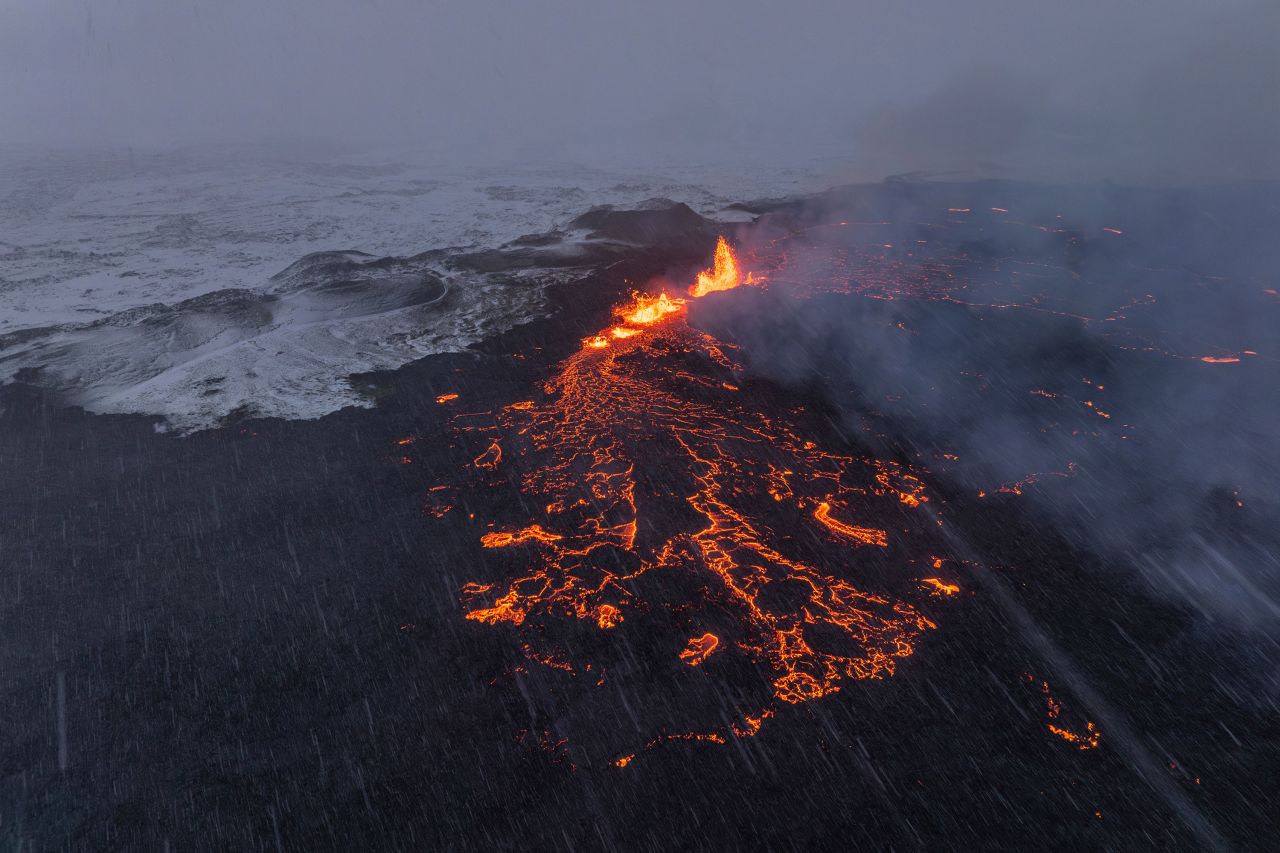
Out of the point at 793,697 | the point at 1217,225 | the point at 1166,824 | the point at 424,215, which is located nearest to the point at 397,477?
the point at 793,697

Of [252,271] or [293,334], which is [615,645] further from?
[252,271]

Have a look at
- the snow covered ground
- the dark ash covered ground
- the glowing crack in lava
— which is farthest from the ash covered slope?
the glowing crack in lava

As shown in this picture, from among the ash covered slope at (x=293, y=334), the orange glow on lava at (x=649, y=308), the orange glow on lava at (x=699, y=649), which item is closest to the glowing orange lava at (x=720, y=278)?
the orange glow on lava at (x=649, y=308)

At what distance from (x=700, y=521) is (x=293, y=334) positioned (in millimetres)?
12988

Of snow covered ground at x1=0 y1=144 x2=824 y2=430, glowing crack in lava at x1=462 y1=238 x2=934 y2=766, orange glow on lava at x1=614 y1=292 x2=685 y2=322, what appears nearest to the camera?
glowing crack in lava at x1=462 y1=238 x2=934 y2=766

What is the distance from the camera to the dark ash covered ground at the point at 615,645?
6.45m

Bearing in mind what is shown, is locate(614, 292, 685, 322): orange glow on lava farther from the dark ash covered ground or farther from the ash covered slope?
the dark ash covered ground

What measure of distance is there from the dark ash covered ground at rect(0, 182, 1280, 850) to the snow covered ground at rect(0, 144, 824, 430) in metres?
1.62

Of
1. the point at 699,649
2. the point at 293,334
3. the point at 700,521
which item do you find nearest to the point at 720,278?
the point at 700,521

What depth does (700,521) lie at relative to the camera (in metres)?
10.3

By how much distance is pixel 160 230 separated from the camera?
28422mm

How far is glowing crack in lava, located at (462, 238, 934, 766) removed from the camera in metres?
8.28

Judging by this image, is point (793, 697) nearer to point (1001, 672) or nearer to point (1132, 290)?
point (1001, 672)

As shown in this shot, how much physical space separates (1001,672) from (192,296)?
23542 mm
